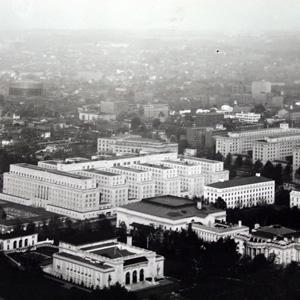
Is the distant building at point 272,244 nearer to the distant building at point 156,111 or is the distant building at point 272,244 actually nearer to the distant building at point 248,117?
the distant building at point 156,111

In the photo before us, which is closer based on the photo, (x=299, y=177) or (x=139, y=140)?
(x=299, y=177)

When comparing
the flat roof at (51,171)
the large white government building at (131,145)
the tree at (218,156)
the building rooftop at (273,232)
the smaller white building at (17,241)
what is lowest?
the smaller white building at (17,241)

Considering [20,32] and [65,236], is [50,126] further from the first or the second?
[65,236]

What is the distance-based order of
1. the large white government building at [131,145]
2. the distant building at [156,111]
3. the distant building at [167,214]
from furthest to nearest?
the distant building at [156,111] → the large white government building at [131,145] → the distant building at [167,214]

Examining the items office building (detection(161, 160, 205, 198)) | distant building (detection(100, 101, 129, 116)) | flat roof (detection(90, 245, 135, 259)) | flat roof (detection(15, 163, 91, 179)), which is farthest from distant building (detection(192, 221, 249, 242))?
distant building (detection(100, 101, 129, 116))

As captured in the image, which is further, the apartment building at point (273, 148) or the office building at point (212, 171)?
the apartment building at point (273, 148)

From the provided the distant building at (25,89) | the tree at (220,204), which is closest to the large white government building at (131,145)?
the tree at (220,204)

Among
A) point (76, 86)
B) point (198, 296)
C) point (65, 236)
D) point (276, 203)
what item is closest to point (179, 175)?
point (276, 203)
